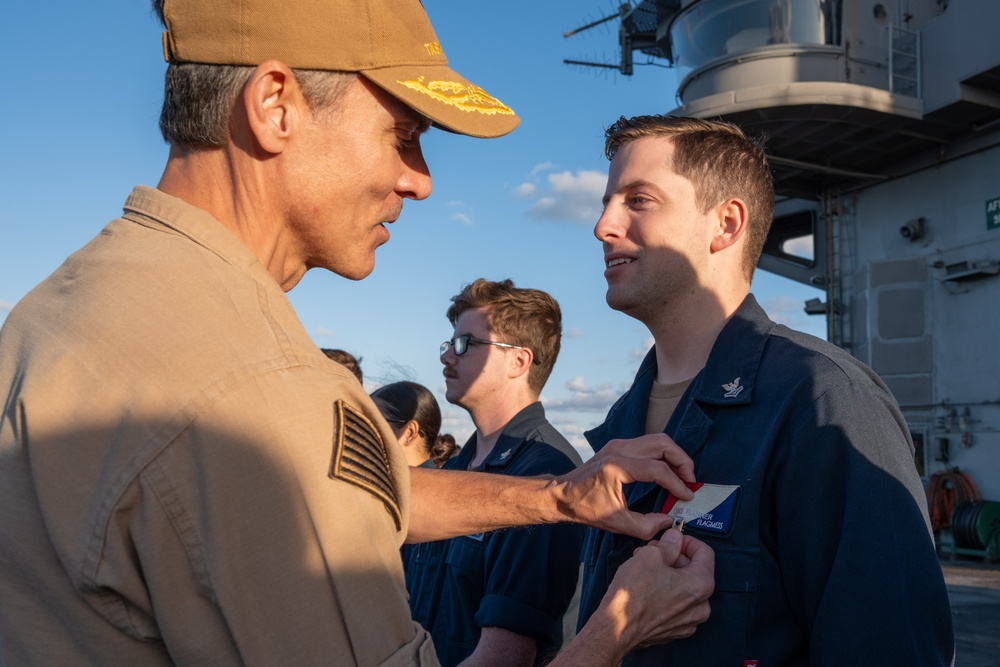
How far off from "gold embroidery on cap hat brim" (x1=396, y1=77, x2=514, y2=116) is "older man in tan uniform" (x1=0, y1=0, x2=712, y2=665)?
4 centimetres

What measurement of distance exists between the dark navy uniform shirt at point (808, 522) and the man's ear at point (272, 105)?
1.47 m

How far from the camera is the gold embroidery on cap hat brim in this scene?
179cm

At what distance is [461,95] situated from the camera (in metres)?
1.90

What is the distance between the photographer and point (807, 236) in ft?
70.1

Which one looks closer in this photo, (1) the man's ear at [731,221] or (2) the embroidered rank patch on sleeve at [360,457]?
(2) the embroidered rank patch on sleeve at [360,457]

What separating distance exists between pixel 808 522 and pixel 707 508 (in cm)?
28


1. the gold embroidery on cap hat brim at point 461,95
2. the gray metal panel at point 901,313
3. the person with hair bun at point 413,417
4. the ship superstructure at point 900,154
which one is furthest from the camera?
the gray metal panel at point 901,313

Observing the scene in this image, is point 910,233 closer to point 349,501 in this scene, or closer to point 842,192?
point 842,192

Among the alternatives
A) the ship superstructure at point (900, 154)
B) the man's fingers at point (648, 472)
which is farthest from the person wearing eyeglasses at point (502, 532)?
the ship superstructure at point (900, 154)

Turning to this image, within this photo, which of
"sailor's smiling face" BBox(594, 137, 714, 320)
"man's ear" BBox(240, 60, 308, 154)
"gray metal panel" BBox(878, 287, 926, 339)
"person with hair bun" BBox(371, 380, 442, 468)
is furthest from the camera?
"gray metal panel" BBox(878, 287, 926, 339)

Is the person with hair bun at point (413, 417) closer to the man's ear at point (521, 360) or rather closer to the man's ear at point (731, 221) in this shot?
the man's ear at point (521, 360)

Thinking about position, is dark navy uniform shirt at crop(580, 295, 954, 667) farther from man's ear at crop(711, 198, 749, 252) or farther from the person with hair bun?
the person with hair bun

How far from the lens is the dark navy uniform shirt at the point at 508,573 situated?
11.6ft

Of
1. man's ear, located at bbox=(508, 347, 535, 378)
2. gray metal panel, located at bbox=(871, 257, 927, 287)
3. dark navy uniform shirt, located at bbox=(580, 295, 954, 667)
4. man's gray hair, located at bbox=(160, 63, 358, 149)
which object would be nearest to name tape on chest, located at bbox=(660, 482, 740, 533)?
dark navy uniform shirt, located at bbox=(580, 295, 954, 667)
